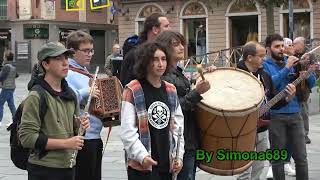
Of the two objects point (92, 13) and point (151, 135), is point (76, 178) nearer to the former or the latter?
point (151, 135)

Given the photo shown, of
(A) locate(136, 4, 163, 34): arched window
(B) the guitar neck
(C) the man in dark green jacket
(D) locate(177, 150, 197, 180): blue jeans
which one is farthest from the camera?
(A) locate(136, 4, 163, 34): arched window

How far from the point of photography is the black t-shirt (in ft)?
14.2

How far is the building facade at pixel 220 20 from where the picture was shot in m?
31.8

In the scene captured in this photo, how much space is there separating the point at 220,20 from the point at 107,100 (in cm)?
3001

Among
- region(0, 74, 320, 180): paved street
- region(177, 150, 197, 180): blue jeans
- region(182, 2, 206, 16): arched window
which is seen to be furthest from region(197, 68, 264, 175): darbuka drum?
region(182, 2, 206, 16): arched window

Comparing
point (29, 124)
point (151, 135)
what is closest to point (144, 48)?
point (151, 135)

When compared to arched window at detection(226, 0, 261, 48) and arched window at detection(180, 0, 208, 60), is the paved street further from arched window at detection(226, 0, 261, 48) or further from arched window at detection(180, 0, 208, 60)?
arched window at detection(180, 0, 208, 60)

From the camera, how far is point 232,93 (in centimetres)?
521

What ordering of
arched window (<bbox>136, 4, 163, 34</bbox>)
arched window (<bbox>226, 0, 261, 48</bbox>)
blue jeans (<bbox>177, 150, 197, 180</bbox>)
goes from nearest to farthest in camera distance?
blue jeans (<bbox>177, 150, 197, 180</bbox>)
arched window (<bbox>226, 0, 261, 48</bbox>)
arched window (<bbox>136, 4, 163, 34</bbox>)

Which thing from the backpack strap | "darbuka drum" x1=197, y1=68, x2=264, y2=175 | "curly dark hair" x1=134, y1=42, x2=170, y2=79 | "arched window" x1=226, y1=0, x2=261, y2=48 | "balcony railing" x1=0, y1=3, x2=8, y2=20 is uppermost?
"balcony railing" x1=0, y1=3, x2=8, y2=20

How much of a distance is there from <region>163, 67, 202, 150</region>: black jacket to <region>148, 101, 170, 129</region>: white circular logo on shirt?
421 mm

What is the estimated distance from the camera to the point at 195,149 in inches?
198

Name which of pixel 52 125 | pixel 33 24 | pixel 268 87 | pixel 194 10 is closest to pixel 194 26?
pixel 194 10

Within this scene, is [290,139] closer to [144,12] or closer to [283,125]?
[283,125]
